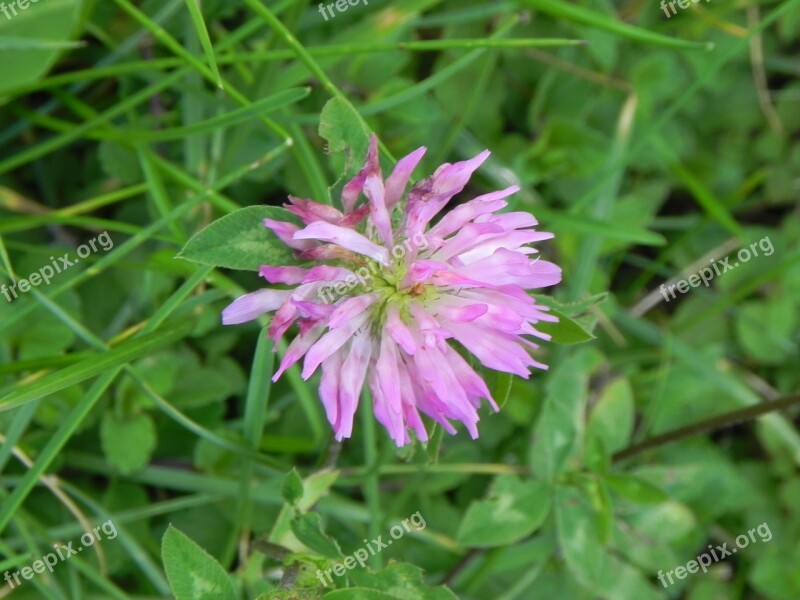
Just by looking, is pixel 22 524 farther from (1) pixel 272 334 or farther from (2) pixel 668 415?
(2) pixel 668 415

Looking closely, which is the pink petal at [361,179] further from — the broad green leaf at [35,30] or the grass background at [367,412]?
the broad green leaf at [35,30]

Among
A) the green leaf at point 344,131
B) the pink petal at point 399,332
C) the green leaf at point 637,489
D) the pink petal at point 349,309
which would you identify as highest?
the green leaf at point 344,131

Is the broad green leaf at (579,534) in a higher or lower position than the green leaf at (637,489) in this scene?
lower

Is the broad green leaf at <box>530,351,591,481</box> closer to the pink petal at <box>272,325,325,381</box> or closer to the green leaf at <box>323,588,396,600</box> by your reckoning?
the green leaf at <box>323,588,396,600</box>

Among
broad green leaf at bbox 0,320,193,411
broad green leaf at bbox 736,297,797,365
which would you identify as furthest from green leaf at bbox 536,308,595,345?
broad green leaf at bbox 736,297,797,365

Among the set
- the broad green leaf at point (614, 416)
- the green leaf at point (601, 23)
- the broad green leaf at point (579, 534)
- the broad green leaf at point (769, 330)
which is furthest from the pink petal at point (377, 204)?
the broad green leaf at point (769, 330)

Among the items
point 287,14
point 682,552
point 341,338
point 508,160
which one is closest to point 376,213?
point 341,338

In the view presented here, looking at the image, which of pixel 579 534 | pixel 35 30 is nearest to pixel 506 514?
pixel 579 534
